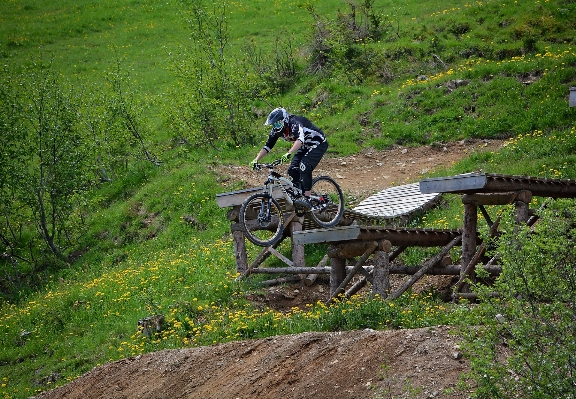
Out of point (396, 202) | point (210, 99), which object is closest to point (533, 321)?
point (396, 202)

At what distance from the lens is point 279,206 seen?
15.6 m

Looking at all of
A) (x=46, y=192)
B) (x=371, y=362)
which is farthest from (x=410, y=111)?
(x=371, y=362)

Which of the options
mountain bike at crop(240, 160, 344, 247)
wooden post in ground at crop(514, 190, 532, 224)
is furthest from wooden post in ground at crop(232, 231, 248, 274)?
wooden post in ground at crop(514, 190, 532, 224)

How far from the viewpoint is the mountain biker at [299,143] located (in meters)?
15.0

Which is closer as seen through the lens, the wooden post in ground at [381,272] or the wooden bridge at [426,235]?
the wooden bridge at [426,235]

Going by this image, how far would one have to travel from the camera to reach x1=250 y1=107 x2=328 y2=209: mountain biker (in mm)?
14995

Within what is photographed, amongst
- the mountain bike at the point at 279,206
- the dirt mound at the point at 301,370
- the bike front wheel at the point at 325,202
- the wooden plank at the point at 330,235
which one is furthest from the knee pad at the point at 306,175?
the dirt mound at the point at 301,370

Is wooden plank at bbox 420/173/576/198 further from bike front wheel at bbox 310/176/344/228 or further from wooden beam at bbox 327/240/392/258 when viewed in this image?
bike front wheel at bbox 310/176/344/228

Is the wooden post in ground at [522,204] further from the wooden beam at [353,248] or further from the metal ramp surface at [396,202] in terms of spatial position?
the metal ramp surface at [396,202]

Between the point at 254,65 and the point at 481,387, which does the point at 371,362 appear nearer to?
the point at 481,387

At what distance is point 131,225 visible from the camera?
27.5 m

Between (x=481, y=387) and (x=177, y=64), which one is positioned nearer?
(x=481, y=387)

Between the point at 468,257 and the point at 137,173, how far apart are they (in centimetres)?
1781

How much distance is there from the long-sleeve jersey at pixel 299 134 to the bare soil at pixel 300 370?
145 inches
